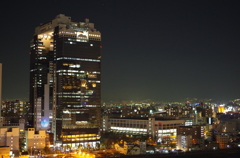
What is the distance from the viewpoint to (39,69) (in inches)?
1270

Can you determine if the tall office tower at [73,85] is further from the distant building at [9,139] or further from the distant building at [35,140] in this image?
the distant building at [9,139]

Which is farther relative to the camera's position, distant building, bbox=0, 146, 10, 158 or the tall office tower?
the tall office tower

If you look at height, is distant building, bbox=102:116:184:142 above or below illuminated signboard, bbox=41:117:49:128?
below

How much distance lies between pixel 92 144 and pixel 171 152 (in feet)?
19.8

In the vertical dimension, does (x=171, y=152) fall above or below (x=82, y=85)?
below

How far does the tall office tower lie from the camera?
2655 centimetres

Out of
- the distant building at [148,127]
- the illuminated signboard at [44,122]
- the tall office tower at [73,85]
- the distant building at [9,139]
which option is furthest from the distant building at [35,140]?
the distant building at [148,127]

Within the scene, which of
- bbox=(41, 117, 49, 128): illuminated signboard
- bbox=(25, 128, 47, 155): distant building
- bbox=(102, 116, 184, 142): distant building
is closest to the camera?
bbox=(25, 128, 47, 155): distant building

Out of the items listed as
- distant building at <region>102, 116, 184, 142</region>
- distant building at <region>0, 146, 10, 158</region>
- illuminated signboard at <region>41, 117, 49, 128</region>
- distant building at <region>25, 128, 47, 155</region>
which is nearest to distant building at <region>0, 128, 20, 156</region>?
distant building at <region>25, 128, 47, 155</region>

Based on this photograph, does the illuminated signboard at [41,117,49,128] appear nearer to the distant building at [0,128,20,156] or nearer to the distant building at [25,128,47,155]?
the distant building at [25,128,47,155]

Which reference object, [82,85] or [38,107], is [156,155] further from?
[38,107]

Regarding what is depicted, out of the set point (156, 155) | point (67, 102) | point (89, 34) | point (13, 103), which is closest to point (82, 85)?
point (67, 102)

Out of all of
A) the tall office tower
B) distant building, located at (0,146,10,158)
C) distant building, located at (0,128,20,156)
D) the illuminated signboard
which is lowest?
distant building, located at (0,146,10,158)

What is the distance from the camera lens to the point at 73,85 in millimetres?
27906
